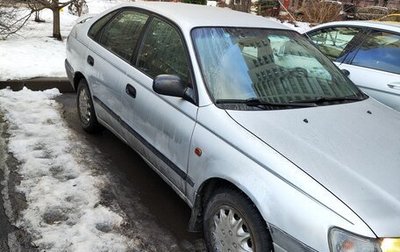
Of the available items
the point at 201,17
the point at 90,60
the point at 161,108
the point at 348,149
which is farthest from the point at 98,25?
the point at 348,149

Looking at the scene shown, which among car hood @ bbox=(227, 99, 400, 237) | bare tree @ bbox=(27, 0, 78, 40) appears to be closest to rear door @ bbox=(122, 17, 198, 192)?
car hood @ bbox=(227, 99, 400, 237)

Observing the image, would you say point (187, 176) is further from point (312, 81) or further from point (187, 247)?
point (312, 81)

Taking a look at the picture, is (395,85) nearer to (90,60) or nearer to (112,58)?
(112,58)

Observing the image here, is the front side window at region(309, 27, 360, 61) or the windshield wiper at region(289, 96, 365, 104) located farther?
the front side window at region(309, 27, 360, 61)

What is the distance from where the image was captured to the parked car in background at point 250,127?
2.25 m

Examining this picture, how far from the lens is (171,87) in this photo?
309 centimetres

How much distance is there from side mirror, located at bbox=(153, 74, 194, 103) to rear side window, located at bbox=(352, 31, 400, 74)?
2.88m

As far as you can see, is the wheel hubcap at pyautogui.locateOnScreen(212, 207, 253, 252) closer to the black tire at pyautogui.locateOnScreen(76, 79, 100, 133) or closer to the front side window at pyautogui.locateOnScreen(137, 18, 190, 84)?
the front side window at pyautogui.locateOnScreen(137, 18, 190, 84)

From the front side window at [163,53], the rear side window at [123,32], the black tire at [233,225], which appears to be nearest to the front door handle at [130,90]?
the front side window at [163,53]

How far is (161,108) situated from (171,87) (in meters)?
0.32

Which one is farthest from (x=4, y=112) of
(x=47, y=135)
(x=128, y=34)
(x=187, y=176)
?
(x=187, y=176)

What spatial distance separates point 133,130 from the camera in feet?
12.4

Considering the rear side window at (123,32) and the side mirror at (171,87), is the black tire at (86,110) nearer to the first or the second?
the rear side window at (123,32)

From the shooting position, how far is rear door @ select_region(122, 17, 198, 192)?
3150 millimetres
